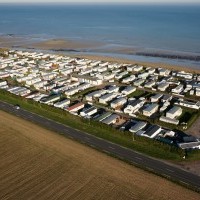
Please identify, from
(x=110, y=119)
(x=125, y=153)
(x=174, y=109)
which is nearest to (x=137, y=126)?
(x=110, y=119)

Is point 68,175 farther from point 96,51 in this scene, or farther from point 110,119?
point 96,51

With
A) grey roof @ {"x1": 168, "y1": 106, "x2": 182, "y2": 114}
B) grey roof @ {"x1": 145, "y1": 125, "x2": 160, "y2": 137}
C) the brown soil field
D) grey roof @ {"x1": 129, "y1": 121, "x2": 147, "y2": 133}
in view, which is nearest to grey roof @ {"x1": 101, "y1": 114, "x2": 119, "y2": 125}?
grey roof @ {"x1": 129, "y1": 121, "x2": 147, "y2": 133}

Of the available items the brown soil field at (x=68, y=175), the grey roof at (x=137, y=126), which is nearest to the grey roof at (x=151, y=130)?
the grey roof at (x=137, y=126)

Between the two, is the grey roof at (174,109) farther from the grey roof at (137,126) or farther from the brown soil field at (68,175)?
the brown soil field at (68,175)

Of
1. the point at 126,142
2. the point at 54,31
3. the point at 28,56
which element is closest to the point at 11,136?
the point at 126,142

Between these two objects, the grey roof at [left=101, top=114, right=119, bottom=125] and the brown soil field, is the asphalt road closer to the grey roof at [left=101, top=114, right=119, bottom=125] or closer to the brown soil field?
the brown soil field

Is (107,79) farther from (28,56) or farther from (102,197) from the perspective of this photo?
(102,197)

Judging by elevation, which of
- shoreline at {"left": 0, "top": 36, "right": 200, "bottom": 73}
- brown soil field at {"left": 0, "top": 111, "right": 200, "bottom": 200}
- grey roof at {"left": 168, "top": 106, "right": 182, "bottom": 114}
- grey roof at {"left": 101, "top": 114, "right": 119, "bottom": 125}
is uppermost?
shoreline at {"left": 0, "top": 36, "right": 200, "bottom": 73}
